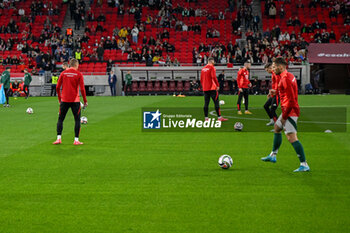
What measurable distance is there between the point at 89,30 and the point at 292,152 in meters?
40.1

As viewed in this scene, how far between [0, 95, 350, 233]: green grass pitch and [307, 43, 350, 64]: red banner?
3101 cm

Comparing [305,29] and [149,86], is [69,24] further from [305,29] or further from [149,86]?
[305,29]

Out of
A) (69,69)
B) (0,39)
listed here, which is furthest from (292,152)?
(0,39)

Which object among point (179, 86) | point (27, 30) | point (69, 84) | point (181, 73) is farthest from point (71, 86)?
point (27, 30)

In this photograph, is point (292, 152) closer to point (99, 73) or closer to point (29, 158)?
point (29, 158)

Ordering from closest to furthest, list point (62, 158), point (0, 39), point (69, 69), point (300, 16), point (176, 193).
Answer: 1. point (176, 193)
2. point (62, 158)
3. point (69, 69)
4. point (0, 39)
5. point (300, 16)

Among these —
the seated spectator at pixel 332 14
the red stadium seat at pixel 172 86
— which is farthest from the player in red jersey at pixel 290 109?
the seated spectator at pixel 332 14

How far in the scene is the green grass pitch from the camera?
5.86 meters

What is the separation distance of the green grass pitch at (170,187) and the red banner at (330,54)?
1221 inches

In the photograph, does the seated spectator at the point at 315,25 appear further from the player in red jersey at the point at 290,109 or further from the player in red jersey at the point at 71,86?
the player in red jersey at the point at 290,109

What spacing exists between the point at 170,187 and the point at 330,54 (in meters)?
38.1

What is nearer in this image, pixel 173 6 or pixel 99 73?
pixel 99 73

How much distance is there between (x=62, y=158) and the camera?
1056cm

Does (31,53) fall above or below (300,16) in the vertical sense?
below
